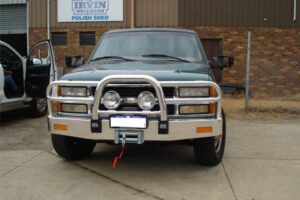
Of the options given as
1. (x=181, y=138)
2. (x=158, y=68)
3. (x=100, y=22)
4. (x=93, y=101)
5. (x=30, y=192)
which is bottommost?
(x=30, y=192)

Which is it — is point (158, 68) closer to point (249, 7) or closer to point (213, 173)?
point (213, 173)

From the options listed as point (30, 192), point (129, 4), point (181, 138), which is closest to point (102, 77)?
point (181, 138)

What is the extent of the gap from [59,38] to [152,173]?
12934 mm

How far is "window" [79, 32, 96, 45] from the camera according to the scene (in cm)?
1690

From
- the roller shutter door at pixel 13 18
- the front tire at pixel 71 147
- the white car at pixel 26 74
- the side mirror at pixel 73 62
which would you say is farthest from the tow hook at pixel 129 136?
the roller shutter door at pixel 13 18

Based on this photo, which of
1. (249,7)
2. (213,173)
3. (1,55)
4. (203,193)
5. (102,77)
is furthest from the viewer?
(249,7)

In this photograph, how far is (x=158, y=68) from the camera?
5195 mm

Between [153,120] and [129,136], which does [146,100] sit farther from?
[129,136]

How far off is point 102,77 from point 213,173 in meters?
1.78

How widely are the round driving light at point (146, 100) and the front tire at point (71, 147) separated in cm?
123

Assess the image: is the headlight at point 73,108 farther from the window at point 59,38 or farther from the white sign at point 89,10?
the window at point 59,38

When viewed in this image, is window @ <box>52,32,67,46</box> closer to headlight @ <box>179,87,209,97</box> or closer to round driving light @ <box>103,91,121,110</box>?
round driving light @ <box>103,91,121,110</box>

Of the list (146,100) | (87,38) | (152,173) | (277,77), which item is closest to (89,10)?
(87,38)

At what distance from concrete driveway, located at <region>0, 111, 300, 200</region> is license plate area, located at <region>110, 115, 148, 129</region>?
26.4 inches
